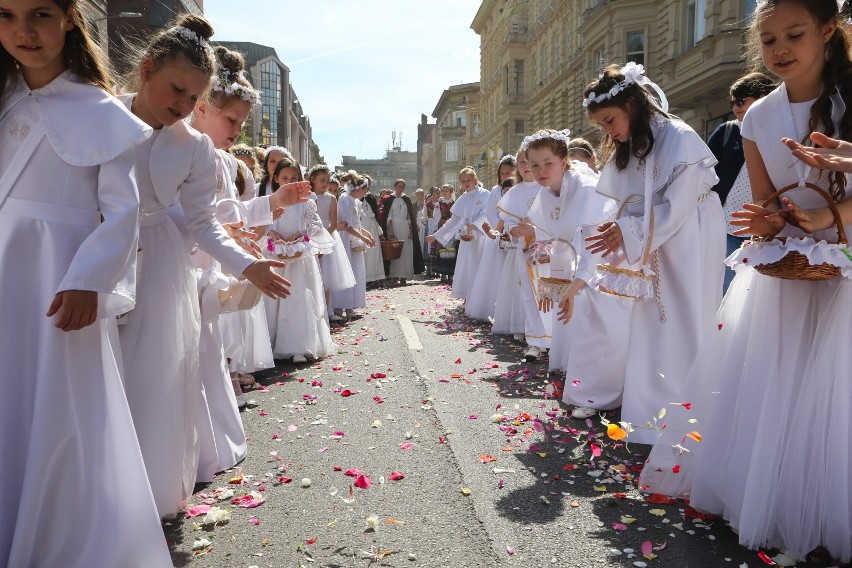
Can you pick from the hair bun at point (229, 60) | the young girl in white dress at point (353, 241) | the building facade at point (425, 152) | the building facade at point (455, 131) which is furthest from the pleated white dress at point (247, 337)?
the building facade at point (425, 152)

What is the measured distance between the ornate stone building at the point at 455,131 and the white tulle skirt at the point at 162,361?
68570 millimetres

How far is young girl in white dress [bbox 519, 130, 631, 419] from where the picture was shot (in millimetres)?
5281

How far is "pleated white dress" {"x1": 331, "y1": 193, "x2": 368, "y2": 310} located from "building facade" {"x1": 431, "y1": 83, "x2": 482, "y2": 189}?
58.8 meters

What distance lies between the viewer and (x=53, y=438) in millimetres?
2346

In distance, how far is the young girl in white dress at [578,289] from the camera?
5281 mm

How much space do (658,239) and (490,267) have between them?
6336 mm

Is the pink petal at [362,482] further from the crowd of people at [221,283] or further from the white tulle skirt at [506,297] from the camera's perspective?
the white tulle skirt at [506,297]

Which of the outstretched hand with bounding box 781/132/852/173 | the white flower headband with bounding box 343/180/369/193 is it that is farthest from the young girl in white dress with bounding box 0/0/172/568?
the white flower headband with bounding box 343/180/369/193

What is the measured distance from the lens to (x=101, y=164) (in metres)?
2.41

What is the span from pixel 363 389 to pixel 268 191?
9.07 ft

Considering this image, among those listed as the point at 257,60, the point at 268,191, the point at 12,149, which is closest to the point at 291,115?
the point at 257,60

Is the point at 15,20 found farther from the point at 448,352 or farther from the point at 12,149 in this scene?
the point at 448,352

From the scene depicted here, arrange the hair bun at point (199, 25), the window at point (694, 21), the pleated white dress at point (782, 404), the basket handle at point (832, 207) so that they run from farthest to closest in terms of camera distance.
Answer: the window at point (694, 21) < the hair bun at point (199, 25) < the pleated white dress at point (782, 404) < the basket handle at point (832, 207)

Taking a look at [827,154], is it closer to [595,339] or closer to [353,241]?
[595,339]
